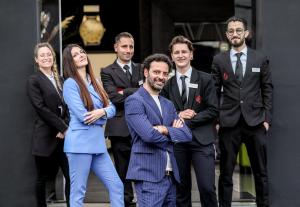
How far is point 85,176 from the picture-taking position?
23.1 ft

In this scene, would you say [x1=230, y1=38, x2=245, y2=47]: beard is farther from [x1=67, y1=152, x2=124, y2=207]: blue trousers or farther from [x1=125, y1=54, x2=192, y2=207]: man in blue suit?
[x1=67, y1=152, x2=124, y2=207]: blue trousers

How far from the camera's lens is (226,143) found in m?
7.76

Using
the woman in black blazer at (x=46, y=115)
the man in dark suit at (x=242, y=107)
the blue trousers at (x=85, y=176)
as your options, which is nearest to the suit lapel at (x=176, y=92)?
the man in dark suit at (x=242, y=107)

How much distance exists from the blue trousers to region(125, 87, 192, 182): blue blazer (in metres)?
0.81

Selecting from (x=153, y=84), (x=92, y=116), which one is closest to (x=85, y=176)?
(x=92, y=116)

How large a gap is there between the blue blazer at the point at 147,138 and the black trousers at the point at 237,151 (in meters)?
1.55

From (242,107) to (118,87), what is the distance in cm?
146

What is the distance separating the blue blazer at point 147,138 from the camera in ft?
20.1

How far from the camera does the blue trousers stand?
274 inches

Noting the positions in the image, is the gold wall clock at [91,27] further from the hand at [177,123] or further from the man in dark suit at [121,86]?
the hand at [177,123]

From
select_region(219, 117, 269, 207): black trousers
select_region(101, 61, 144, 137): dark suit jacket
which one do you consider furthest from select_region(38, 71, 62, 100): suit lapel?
select_region(219, 117, 269, 207): black trousers

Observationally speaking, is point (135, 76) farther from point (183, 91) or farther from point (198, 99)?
point (198, 99)

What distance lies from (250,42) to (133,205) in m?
2.40

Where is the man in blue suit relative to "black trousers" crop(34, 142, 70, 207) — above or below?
above
